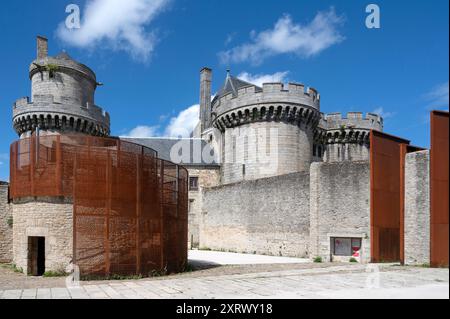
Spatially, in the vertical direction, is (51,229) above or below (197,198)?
below

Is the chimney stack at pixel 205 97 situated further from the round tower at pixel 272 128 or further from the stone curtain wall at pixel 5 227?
the stone curtain wall at pixel 5 227

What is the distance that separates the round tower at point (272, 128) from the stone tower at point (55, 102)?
1226 cm

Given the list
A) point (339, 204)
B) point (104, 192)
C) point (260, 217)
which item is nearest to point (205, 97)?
point (260, 217)

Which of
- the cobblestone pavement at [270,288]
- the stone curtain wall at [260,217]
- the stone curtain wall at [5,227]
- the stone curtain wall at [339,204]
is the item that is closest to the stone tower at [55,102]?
the stone curtain wall at [260,217]

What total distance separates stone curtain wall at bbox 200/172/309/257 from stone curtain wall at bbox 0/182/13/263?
1433cm

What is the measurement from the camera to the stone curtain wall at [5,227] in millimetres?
17953

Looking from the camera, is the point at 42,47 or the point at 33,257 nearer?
the point at 33,257

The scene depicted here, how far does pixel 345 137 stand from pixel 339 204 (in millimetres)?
19225

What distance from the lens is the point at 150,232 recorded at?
13867 millimetres

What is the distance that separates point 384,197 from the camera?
18078mm

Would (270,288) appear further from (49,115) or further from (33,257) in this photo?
(49,115)

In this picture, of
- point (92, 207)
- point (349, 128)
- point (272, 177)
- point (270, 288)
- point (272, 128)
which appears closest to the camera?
point (270, 288)
